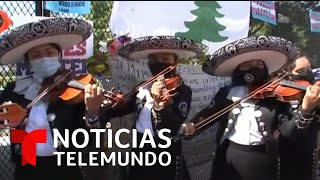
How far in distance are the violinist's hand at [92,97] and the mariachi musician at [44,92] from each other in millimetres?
110

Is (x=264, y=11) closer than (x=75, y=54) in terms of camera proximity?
No

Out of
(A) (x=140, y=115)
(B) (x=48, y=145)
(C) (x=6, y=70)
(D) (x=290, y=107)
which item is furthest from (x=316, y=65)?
(C) (x=6, y=70)

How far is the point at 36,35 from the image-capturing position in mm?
2867

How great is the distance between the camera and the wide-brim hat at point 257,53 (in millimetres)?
2984

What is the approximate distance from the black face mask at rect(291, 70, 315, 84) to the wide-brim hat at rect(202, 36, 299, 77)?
117mm

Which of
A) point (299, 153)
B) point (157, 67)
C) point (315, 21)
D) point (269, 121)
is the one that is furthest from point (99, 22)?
point (299, 153)

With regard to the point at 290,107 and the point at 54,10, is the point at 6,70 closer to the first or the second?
the point at 54,10

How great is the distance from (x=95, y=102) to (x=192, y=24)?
2123 mm

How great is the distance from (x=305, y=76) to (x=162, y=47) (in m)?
0.86

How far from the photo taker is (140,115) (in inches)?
123

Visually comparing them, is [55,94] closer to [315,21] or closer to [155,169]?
[155,169]

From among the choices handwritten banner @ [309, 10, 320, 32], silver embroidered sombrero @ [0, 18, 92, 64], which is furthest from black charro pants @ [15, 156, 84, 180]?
handwritten banner @ [309, 10, 320, 32]

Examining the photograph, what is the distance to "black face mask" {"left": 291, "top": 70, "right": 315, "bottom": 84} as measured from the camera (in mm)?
3014

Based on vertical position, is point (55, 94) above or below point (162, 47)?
below
